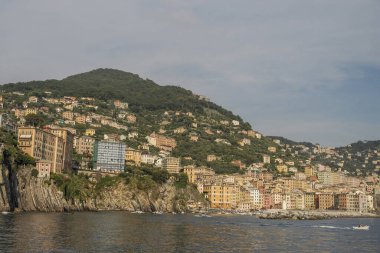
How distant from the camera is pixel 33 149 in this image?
385 ft

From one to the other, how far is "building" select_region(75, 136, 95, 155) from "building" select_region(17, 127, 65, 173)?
40.3 meters

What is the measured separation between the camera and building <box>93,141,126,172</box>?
511 ft

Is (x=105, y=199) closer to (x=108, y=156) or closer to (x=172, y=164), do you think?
(x=108, y=156)

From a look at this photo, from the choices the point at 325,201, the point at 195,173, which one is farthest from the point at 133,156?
the point at 325,201


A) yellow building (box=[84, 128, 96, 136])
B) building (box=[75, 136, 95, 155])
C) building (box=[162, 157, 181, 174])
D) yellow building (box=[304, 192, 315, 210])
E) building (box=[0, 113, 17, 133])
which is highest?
yellow building (box=[84, 128, 96, 136])

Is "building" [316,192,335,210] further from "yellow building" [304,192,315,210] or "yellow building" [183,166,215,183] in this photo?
"yellow building" [183,166,215,183]

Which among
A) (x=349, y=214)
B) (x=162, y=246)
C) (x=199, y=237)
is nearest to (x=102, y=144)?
(x=349, y=214)

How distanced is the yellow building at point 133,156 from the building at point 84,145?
12.1 metres

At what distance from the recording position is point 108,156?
157 meters

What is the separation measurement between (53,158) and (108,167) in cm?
3218

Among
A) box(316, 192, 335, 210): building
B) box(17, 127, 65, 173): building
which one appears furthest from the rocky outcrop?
box(316, 192, 335, 210): building

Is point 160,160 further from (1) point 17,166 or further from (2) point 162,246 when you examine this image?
(2) point 162,246

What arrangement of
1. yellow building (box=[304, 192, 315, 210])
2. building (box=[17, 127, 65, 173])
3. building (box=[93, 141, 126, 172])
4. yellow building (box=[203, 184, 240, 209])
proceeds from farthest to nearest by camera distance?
yellow building (box=[304, 192, 315, 210]), yellow building (box=[203, 184, 240, 209]), building (box=[93, 141, 126, 172]), building (box=[17, 127, 65, 173])

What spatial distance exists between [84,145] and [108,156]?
62.3 feet
